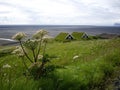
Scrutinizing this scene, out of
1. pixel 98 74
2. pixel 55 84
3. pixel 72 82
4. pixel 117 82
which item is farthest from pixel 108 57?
pixel 55 84

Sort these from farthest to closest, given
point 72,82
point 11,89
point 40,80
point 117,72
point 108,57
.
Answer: point 108,57
point 117,72
point 72,82
point 40,80
point 11,89

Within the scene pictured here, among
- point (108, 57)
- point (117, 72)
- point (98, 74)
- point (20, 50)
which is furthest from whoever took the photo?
point (108, 57)

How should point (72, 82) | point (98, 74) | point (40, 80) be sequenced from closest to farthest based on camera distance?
point (40, 80)
point (72, 82)
point (98, 74)

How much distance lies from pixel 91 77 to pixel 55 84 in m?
1.82

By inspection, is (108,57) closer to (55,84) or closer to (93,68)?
(93,68)

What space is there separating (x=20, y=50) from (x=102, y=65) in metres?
3.25

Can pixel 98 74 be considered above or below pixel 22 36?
below

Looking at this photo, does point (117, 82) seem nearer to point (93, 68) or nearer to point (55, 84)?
point (93, 68)

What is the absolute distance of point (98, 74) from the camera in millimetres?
8562

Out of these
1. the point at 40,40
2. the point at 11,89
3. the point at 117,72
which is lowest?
the point at 117,72

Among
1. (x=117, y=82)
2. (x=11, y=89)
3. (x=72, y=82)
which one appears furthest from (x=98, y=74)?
(x=11, y=89)

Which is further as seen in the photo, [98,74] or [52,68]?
[98,74]

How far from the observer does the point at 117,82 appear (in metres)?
7.64

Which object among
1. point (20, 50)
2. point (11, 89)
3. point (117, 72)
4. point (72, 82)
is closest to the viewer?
point (11, 89)
